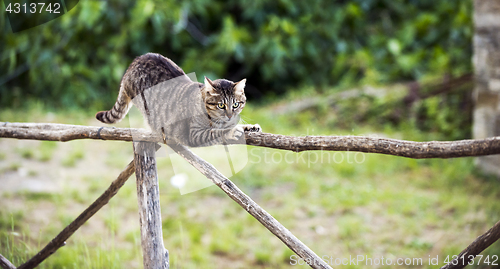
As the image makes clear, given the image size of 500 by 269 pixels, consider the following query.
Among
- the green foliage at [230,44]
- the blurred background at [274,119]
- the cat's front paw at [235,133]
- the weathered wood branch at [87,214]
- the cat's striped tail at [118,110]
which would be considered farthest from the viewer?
the green foliage at [230,44]

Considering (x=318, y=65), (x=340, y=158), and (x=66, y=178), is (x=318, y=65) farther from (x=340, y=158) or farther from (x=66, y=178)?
(x=66, y=178)

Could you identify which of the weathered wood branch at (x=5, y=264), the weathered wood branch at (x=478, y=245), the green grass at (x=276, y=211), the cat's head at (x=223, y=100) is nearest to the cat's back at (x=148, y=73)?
the cat's head at (x=223, y=100)

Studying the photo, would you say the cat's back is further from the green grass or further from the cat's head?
the green grass

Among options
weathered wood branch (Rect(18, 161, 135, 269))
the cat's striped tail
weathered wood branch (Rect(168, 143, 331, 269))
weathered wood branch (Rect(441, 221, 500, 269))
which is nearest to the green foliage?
the cat's striped tail

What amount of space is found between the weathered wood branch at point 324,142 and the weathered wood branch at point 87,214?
7.8 inches

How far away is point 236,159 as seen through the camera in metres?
1.94

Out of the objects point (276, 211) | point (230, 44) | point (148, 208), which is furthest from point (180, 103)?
point (230, 44)

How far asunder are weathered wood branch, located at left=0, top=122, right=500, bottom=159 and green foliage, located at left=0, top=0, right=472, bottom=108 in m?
3.14

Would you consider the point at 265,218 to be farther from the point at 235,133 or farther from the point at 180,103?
the point at 180,103

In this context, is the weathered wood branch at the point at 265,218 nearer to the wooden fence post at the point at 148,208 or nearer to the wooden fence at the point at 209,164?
the wooden fence at the point at 209,164

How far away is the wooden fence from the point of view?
130cm

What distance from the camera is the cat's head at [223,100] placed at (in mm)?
1697

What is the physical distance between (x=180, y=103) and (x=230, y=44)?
11.1 feet

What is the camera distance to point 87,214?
6.35 ft
